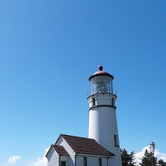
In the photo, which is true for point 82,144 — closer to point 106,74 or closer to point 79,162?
point 79,162

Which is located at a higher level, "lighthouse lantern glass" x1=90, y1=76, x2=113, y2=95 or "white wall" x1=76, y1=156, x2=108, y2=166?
"lighthouse lantern glass" x1=90, y1=76, x2=113, y2=95

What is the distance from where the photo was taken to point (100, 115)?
2308cm

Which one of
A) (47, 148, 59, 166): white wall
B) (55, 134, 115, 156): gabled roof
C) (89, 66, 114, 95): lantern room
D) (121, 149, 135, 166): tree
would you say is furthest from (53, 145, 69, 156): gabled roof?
(121, 149, 135, 166): tree

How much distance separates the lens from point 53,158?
17.9 metres

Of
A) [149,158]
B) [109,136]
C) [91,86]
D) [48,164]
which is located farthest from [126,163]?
[48,164]

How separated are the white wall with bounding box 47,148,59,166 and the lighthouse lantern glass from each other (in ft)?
28.9

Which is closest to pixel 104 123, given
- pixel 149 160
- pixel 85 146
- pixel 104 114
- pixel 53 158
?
pixel 104 114

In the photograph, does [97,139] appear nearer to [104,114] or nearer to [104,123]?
[104,123]

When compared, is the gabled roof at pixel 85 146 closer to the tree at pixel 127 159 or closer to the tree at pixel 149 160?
the tree at pixel 127 159

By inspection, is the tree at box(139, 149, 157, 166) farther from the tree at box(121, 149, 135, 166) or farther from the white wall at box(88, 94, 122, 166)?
the white wall at box(88, 94, 122, 166)

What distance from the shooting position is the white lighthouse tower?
73.1 ft

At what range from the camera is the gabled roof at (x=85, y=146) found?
18156 mm

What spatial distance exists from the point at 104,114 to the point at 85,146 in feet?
15.8

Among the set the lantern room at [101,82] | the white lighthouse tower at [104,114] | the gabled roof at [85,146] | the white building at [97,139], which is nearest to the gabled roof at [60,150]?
the white building at [97,139]
